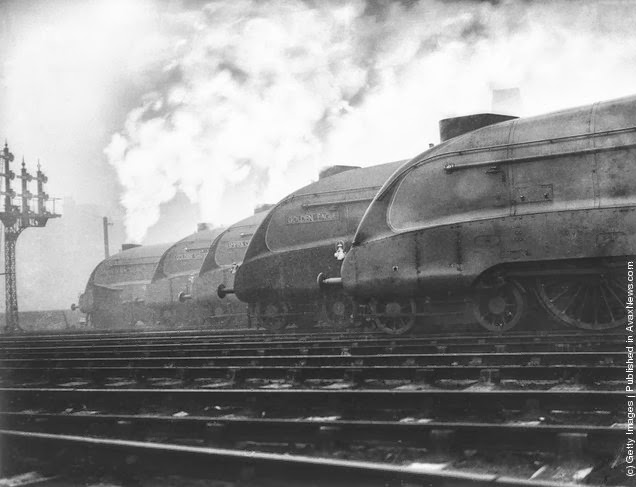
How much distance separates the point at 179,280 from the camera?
21.8 metres

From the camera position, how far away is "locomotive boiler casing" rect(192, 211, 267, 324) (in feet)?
62.2

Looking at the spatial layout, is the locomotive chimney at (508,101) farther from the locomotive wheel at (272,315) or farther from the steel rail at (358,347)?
the steel rail at (358,347)

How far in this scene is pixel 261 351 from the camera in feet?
26.5

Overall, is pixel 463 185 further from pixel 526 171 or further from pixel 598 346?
pixel 598 346

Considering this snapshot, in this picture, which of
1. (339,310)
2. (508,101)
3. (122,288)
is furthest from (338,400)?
(122,288)

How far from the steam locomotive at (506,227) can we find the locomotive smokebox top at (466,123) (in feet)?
0.05

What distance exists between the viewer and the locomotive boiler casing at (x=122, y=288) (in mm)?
24938

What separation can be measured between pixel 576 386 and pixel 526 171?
433cm

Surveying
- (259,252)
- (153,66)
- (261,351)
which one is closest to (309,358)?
(261,351)

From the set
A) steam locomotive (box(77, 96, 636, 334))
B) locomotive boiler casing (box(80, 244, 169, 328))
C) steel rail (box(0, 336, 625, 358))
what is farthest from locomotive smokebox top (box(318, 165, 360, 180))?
locomotive boiler casing (box(80, 244, 169, 328))

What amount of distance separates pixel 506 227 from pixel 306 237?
17.9 feet

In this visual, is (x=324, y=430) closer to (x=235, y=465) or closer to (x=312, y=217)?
(x=235, y=465)

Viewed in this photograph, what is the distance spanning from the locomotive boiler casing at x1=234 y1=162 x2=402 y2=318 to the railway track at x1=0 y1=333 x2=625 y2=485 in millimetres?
5114

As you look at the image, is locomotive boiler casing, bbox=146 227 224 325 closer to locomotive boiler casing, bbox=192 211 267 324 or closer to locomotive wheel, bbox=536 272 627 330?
locomotive boiler casing, bbox=192 211 267 324
